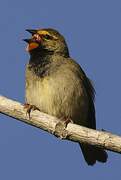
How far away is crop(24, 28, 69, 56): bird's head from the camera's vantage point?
29.8ft

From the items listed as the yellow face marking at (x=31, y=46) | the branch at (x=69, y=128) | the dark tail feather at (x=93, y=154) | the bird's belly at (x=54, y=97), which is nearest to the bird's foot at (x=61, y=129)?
the branch at (x=69, y=128)

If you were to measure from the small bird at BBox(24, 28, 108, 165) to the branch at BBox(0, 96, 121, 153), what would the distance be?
2.67 feet

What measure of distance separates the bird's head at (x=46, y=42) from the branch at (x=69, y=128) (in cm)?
184

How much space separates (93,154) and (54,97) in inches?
50.5

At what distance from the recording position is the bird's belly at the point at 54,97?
852cm

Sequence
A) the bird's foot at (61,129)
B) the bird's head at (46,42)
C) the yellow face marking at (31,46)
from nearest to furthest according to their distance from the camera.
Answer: the bird's foot at (61,129) → the yellow face marking at (31,46) → the bird's head at (46,42)

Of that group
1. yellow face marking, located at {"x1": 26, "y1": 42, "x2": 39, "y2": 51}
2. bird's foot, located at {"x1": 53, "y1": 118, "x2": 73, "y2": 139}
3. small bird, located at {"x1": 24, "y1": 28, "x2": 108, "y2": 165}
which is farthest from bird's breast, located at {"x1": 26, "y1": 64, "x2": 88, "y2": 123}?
bird's foot, located at {"x1": 53, "y1": 118, "x2": 73, "y2": 139}

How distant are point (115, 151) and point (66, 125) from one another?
88 centimetres

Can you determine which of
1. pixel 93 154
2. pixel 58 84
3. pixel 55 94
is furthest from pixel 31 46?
pixel 93 154

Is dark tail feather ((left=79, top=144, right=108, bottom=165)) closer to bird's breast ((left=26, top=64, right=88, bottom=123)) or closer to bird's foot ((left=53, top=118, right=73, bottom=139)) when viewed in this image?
bird's breast ((left=26, top=64, right=88, bottom=123))

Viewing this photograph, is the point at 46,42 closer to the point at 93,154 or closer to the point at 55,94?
the point at 55,94

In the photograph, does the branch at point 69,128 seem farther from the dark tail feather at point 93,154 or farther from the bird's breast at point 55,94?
the dark tail feather at point 93,154

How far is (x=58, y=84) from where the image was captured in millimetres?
8570

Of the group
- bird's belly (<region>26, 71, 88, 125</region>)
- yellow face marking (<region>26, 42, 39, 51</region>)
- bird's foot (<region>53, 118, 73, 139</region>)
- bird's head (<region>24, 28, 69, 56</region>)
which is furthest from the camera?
bird's head (<region>24, 28, 69, 56</region>)
